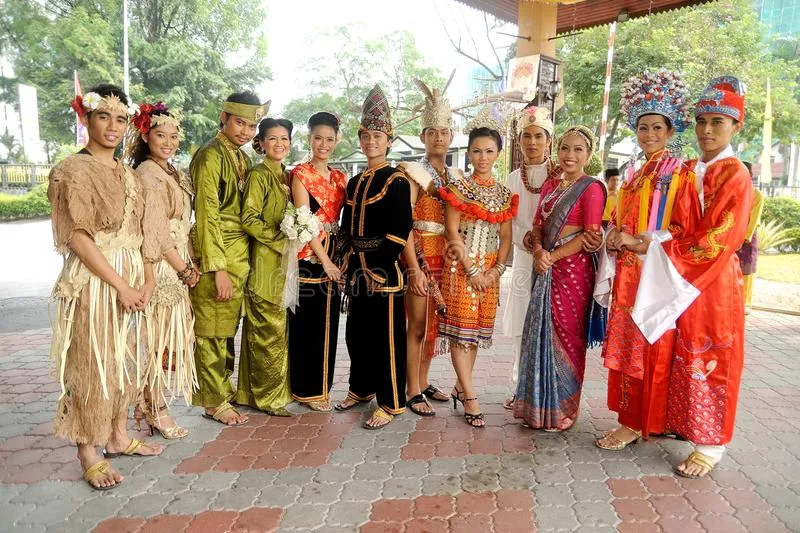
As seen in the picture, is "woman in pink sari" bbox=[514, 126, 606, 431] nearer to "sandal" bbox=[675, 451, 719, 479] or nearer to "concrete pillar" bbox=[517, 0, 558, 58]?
"sandal" bbox=[675, 451, 719, 479]

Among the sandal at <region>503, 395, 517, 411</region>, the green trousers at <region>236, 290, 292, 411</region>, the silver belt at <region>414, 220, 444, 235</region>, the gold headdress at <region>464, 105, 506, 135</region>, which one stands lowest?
the sandal at <region>503, 395, 517, 411</region>

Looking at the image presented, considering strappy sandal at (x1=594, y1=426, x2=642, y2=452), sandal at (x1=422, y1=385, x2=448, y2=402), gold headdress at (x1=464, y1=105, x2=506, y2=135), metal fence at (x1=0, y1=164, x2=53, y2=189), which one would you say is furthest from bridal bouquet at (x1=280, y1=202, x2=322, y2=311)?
metal fence at (x1=0, y1=164, x2=53, y2=189)

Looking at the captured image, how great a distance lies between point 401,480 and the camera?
2.92 meters

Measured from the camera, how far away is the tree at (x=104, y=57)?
66.1ft

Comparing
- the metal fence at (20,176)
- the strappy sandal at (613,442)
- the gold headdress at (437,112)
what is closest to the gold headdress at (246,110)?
the gold headdress at (437,112)

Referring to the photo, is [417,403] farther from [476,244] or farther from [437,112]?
[437,112]

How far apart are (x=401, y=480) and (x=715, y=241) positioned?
6.69 ft

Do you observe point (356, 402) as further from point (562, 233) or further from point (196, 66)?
point (196, 66)

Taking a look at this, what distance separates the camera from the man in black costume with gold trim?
135 inches

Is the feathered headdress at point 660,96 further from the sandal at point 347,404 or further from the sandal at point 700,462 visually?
the sandal at point 347,404

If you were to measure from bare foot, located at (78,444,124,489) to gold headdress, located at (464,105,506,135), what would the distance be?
2813mm

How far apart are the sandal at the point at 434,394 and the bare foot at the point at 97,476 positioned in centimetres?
207

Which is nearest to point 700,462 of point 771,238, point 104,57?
point 771,238

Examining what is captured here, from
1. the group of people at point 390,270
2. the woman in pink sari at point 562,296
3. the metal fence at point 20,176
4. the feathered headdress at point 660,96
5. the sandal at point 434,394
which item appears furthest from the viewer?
the metal fence at point 20,176
